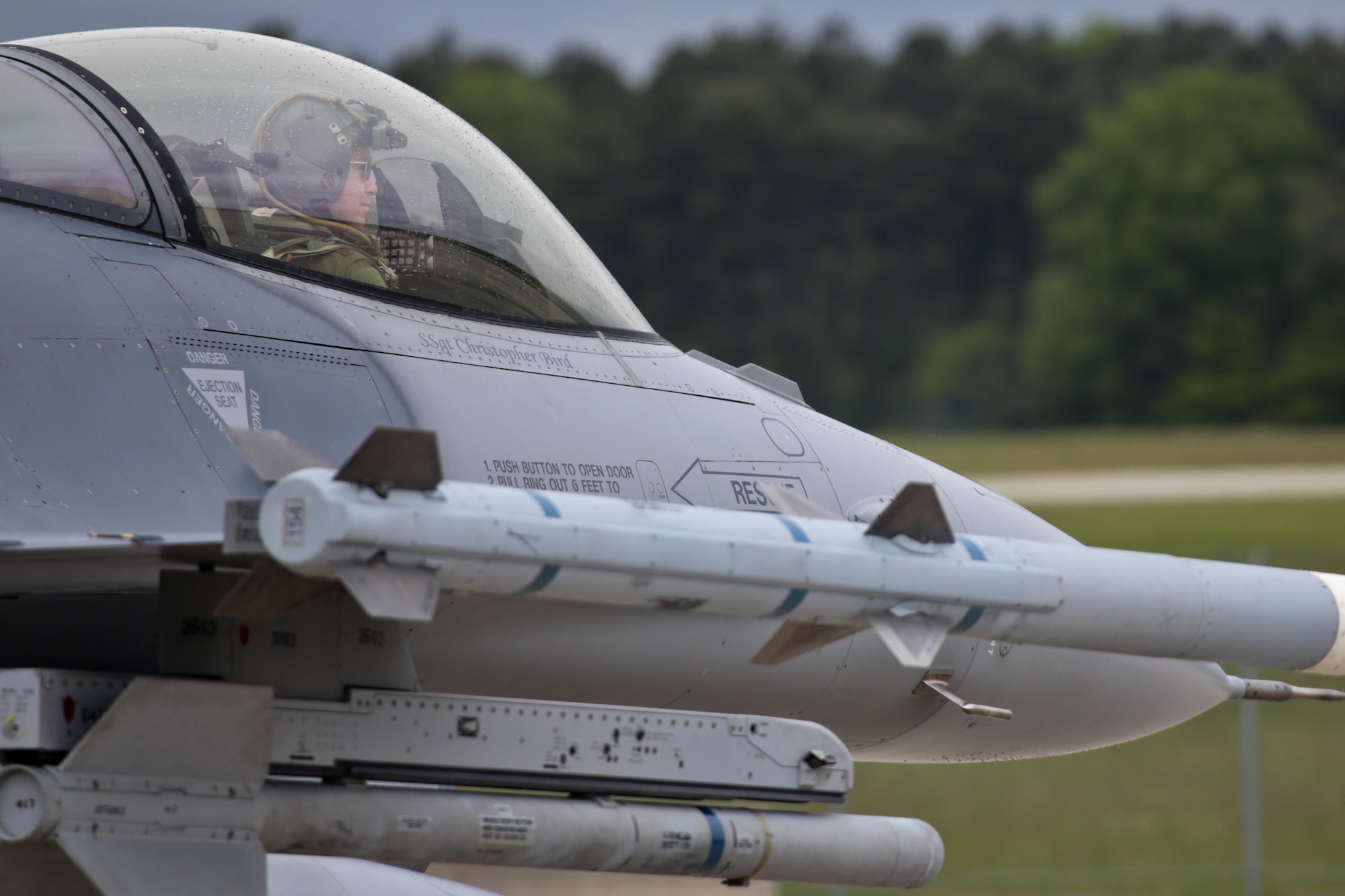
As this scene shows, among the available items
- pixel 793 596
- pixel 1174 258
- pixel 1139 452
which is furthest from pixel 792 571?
pixel 1174 258

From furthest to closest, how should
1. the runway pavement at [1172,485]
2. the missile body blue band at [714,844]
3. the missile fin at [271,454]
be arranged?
the runway pavement at [1172,485] → the missile body blue band at [714,844] → the missile fin at [271,454]

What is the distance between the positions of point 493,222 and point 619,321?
0.69 metres

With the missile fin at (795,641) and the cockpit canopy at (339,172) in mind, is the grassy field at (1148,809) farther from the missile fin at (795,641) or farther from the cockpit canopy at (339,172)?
the missile fin at (795,641)

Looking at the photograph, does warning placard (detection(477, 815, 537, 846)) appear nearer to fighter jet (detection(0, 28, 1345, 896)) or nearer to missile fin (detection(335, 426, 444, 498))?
fighter jet (detection(0, 28, 1345, 896))

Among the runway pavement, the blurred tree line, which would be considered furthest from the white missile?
the blurred tree line

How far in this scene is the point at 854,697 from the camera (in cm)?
690

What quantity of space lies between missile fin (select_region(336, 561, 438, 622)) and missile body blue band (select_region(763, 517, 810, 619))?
3.48 ft

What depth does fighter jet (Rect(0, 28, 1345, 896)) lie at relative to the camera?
4672 millimetres

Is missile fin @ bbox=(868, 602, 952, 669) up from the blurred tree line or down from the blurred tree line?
down

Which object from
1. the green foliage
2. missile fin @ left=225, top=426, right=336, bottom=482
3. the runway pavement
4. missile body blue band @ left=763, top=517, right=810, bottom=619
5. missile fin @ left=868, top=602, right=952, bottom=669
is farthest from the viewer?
the green foliage

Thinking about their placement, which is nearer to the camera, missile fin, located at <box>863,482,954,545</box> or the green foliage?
missile fin, located at <box>863,482,954,545</box>

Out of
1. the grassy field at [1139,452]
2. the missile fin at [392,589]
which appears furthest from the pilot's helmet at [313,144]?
the grassy field at [1139,452]

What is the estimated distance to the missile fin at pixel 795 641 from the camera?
5.23 metres

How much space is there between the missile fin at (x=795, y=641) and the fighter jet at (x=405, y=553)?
2cm
